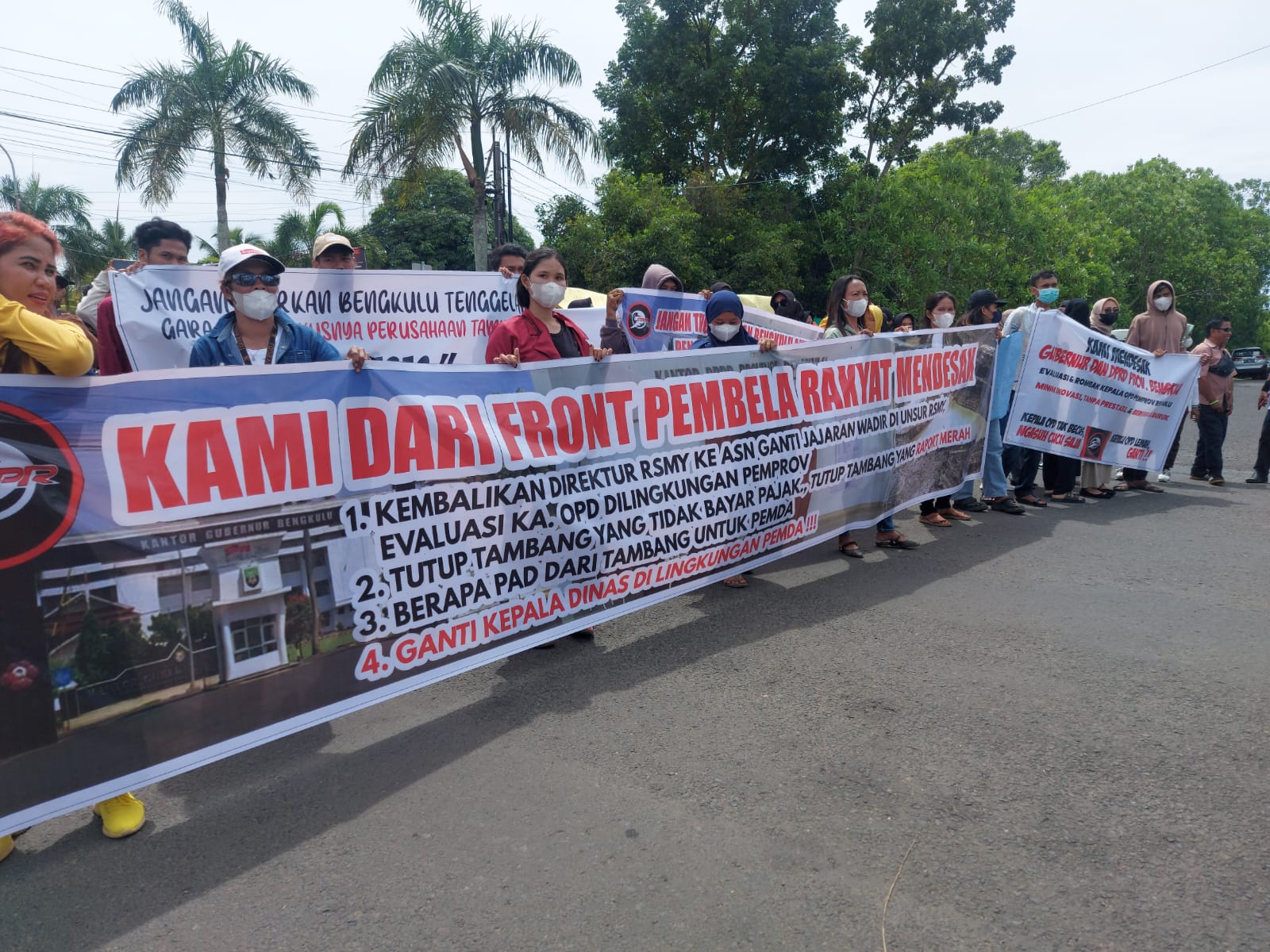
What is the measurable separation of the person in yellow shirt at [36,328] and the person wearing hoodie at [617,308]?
4.30 metres

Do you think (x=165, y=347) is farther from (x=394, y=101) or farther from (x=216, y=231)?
(x=216, y=231)

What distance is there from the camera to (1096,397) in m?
8.39

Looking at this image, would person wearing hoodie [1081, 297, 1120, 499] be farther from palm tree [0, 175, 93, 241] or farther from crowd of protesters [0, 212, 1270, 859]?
palm tree [0, 175, 93, 241]

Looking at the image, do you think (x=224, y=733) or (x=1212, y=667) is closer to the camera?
(x=224, y=733)

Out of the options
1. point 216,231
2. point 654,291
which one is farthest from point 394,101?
point 654,291

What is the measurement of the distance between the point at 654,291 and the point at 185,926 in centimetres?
693

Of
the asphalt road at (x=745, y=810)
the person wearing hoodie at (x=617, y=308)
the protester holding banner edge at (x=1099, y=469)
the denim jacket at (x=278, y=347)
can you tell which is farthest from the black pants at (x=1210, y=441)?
the denim jacket at (x=278, y=347)

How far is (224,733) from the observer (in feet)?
10.2

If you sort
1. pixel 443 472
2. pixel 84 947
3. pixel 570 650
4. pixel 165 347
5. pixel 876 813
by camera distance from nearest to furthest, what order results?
pixel 84 947 < pixel 876 813 < pixel 443 472 < pixel 570 650 < pixel 165 347

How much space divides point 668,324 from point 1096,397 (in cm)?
417

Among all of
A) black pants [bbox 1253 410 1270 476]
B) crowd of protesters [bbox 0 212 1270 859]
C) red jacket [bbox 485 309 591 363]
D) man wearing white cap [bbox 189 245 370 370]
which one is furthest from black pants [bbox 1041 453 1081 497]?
man wearing white cap [bbox 189 245 370 370]

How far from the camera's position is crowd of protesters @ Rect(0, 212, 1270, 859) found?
302 centimetres

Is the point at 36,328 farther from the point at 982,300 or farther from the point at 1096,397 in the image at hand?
the point at 1096,397

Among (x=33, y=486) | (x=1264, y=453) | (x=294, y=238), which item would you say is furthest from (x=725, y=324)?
(x=294, y=238)
